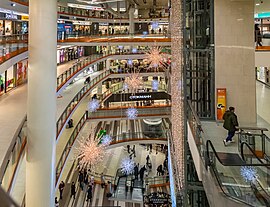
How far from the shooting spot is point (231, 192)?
170 inches

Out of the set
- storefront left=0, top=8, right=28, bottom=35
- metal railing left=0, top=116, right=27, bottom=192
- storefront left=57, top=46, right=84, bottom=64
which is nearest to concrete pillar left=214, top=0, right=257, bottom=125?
metal railing left=0, top=116, right=27, bottom=192

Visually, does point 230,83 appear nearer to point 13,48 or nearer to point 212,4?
point 212,4

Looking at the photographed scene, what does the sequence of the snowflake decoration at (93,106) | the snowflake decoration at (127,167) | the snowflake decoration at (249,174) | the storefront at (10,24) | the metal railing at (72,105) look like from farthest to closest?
1. the snowflake decoration at (93,106)
2. the snowflake decoration at (127,167)
3. the storefront at (10,24)
4. the metal railing at (72,105)
5. the snowflake decoration at (249,174)

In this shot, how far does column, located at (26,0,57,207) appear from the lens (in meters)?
8.16

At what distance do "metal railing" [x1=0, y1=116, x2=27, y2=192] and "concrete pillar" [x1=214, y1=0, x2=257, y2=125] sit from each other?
20.0 feet

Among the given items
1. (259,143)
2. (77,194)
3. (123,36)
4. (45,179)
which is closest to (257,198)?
(259,143)

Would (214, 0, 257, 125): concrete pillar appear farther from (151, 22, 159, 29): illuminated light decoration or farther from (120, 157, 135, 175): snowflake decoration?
(151, 22, 159, 29): illuminated light decoration

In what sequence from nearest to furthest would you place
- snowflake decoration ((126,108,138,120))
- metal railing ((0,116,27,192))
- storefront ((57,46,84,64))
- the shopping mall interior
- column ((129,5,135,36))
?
1. the shopping mall interior
2. metal railing ((0,116,27,192))
3. snowflake decoration ((126,108,138,120))
4. storefront ((57,46,84,64))
5. column ((129,5,135,36))

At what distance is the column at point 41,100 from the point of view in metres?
8.16

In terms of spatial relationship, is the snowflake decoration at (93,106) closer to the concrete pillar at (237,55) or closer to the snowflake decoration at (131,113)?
the snowflake decoration at (131,113)

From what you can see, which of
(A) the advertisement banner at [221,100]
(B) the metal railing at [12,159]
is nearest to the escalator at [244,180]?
(B) the metal railing at [12,159]

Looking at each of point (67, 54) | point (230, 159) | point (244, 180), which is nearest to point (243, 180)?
point (244, 180)

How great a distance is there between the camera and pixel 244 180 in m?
4.32

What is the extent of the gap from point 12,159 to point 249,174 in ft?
16.1
